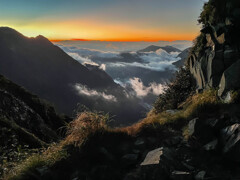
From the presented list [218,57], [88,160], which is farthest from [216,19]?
[88,160]

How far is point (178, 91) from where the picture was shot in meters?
16.3

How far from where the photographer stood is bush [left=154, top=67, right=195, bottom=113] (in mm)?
15454

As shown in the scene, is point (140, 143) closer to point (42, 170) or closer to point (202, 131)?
point (202, 131)

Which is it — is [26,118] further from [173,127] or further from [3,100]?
[173,127]

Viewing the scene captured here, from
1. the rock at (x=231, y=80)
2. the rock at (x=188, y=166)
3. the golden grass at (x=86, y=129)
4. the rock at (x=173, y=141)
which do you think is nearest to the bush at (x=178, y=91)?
the rock at (x=231, y=80)

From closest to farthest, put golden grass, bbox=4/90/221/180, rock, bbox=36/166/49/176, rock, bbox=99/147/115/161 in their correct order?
rock, bbox=36/166/49/176
golden grass, bbox=4/90/221/180
rock, bbox=99/147/115/161

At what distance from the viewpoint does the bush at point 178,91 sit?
15.5 m

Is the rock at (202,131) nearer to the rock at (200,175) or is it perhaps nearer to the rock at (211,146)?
the rock at (211,146)

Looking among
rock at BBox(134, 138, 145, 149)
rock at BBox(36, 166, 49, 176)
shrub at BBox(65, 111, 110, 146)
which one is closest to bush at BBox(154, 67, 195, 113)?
rock at BBox(134, 138, 145, 149)

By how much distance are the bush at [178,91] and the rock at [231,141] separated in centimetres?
759

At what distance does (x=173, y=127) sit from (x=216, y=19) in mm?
8163

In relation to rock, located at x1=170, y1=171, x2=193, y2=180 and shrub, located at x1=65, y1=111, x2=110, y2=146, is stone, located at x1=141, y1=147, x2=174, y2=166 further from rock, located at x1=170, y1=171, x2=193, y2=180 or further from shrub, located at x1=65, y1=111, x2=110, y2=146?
shrub, located at x1=65, y1=111, x2=110, y2=146

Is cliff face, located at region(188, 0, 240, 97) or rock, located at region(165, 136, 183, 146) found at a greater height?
cliff face, located at region(188, 0, 240, 97)

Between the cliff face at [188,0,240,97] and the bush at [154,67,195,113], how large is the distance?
3.25 ft
